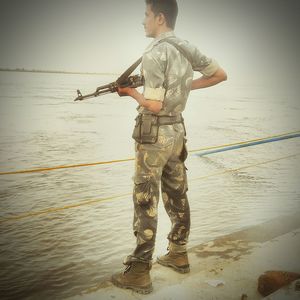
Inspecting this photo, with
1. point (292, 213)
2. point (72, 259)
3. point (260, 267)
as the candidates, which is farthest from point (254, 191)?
point (72, 259)

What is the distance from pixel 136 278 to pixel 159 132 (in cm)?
106

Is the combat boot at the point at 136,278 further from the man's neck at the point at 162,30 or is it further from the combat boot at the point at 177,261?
the man's neck at the point at 162,30

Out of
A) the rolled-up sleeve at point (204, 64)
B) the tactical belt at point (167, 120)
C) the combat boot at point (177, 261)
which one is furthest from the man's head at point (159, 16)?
the combat boot at point (177, 261)

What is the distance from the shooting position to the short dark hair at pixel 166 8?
7.33 feet

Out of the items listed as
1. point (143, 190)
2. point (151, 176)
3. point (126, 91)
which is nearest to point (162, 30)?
point (126, 91)

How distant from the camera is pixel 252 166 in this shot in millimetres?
6668

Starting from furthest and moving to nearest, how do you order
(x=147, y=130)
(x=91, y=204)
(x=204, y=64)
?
1. (x=91, y=204)
2. (x=204, y=64)
3. (x=147, y=130)

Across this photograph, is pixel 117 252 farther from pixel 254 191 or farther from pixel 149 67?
pixel 254 191

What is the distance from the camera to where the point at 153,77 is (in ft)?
6.98

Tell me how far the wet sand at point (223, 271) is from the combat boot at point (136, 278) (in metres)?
0.04

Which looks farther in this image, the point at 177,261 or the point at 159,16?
the point at 177,261

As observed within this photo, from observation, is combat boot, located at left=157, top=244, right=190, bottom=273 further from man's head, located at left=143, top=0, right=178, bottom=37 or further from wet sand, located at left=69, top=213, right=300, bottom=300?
man's head, located at left=143, top=0, right=178, bottom=37

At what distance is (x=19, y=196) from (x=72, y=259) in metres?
2.02

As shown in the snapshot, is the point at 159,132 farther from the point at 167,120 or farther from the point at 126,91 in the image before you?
the point at 126,91
